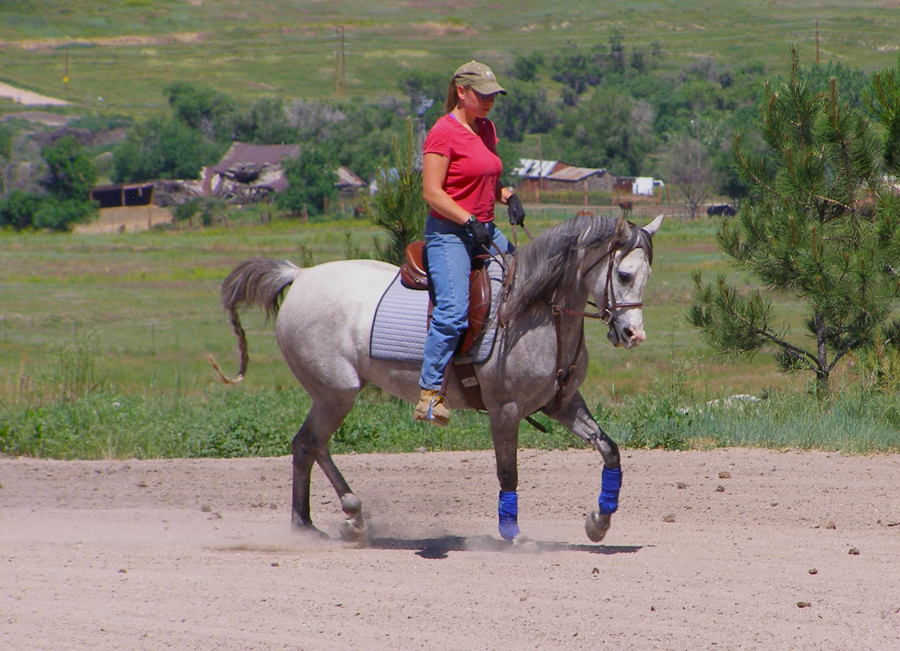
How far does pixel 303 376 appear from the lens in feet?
23.9

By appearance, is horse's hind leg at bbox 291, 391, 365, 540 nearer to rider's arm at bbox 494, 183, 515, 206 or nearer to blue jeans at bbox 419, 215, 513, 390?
blue jeans at bbox 419, 215, 513, 390

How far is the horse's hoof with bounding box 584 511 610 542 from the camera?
6.46 meters

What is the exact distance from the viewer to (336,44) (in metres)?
170

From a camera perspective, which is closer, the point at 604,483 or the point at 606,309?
the point at 606,309

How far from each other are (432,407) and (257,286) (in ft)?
6.23

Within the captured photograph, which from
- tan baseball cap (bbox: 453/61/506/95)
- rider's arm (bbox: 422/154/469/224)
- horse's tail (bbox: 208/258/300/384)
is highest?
tan baseball cap (bbox: 453/61/506/95)

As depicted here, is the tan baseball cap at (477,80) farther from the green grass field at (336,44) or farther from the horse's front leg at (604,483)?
the green grass field at (336,44)

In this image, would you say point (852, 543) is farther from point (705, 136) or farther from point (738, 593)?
point (705, 136)

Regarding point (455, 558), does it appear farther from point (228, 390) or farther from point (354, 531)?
point (228, 390)

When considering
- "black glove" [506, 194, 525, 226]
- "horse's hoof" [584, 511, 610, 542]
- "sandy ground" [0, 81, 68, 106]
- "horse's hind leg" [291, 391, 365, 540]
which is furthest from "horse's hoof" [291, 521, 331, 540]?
"sandy ground" [0, 81, 68, 106]

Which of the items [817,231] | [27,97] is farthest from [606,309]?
[27,97]

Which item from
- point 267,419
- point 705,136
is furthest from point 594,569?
point 705,136

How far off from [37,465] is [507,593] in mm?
5244

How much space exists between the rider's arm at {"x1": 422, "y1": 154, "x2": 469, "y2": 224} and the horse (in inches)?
21.6
